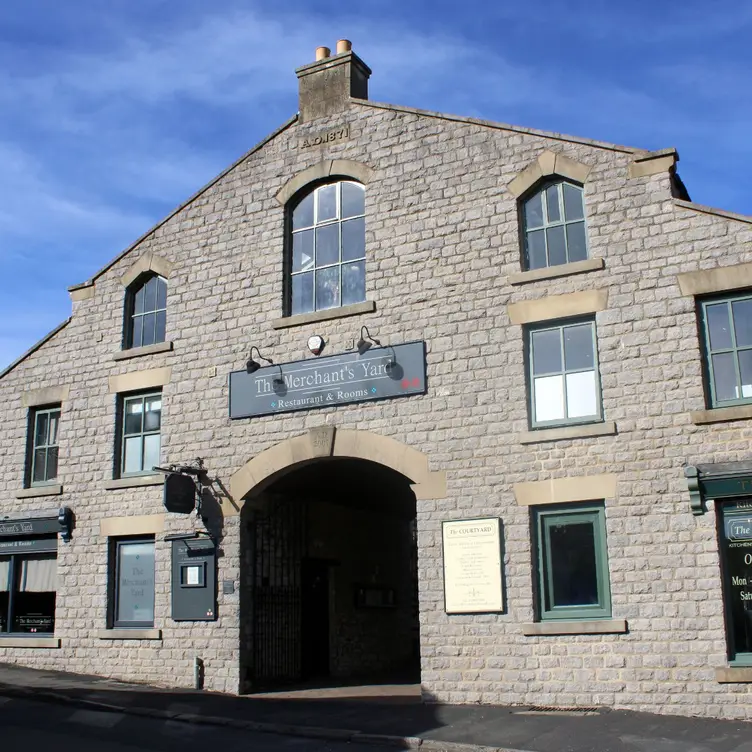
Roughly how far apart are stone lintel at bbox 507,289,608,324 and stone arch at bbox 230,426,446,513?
243 cm

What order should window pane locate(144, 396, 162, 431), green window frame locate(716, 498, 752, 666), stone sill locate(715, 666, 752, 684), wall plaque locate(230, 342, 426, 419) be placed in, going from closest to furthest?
stone sill locate(715, 666, 752, 684) < green window frame locate(716, 498, 752, 666) < wall plaque locate(230, 342, 426, 419) < window pane locate(144, 396, 162, 431)

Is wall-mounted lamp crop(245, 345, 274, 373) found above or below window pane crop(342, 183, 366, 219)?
below

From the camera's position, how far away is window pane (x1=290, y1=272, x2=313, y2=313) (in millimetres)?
15411

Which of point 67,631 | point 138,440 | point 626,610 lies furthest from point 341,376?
point 67,631

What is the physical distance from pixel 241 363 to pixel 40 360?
4841 mm

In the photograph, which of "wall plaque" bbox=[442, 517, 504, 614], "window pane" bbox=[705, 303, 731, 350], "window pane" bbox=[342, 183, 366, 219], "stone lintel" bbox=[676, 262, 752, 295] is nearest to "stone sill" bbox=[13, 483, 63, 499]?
"window pane" bbox=[342, 183, 366, 219]

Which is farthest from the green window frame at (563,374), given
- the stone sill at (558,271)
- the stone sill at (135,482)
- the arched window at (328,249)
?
the stone sill at (135,482)

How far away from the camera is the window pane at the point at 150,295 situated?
17.1 meters

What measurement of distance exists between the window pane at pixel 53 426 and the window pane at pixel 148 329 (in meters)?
2.34

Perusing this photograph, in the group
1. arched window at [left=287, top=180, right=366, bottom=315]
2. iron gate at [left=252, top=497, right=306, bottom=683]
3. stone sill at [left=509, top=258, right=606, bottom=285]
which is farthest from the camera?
iron gate at [left=252, top=497, right=306, bottom=683]

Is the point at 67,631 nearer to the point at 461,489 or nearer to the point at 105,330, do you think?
the point at 105,330

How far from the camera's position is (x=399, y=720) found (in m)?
11.9

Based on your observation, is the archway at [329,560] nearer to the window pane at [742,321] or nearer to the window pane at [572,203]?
the window pane at [572,203]

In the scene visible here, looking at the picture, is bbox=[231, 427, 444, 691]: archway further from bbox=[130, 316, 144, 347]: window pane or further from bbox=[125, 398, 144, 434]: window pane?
bbox=[130, 316, 144, 347]: window pane
